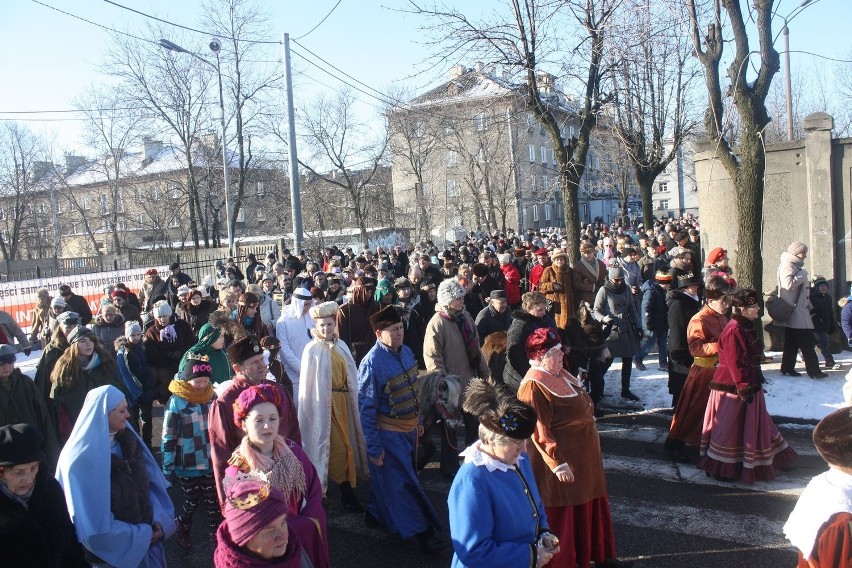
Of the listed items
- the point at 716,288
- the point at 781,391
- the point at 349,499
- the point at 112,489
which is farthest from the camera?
the point at 781,391

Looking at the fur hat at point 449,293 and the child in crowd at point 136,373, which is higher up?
the fur hat at point 449,293

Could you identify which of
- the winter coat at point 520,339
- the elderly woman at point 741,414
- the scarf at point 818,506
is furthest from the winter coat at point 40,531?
→ the elderly woman at point 741,414

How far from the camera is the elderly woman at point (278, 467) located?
375cm

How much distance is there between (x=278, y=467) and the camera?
385 cm

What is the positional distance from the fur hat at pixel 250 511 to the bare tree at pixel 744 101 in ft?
29.9

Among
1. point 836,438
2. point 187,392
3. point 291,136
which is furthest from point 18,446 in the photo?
point 291,136

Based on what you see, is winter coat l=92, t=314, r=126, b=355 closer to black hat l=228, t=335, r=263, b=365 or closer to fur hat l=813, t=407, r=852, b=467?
black hat l=228, t=335, r=263, b=365

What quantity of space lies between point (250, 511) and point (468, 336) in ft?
14.7

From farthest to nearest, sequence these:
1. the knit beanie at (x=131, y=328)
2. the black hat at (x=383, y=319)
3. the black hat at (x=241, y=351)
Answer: the knit beanie at (x=131, y=328) < the black hat at (x=383, y=319) < the black hat at (x=241, y=351)

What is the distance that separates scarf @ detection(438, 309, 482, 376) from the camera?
7230mm

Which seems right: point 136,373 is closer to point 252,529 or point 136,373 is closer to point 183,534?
point 183,534

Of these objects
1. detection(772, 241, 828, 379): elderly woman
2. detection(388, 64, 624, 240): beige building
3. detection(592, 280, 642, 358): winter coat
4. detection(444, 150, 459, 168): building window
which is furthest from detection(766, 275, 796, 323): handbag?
detection(444, 150, 459, 168): building window

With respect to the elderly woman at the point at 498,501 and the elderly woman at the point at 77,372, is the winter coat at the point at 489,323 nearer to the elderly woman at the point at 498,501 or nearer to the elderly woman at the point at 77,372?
the elderly woman at the point at 77,372

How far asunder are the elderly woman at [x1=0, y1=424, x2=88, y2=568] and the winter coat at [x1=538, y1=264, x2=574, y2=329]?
825 centimetres
